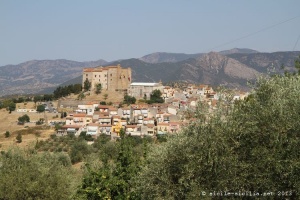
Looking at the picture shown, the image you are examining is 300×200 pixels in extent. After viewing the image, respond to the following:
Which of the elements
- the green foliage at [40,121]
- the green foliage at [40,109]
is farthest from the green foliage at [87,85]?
the green foliage at [40,121]

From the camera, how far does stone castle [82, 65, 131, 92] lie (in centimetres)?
8831

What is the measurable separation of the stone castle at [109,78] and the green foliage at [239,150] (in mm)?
78019

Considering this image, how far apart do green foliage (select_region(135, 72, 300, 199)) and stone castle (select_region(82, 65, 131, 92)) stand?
78.0 m

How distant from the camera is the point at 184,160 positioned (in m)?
10.4

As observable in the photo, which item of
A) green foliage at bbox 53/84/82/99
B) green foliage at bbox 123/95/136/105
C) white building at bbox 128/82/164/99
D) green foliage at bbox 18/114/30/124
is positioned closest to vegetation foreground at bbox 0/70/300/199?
green foliage at bbox 18/114/30/124

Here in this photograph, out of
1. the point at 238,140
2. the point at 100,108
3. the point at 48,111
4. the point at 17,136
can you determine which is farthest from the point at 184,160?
the point at 48,111

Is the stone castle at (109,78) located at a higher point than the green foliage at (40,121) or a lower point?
higher

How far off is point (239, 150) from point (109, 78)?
79947mm

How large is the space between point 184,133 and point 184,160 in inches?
35.2

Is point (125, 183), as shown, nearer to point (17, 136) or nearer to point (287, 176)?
point (287, 176)

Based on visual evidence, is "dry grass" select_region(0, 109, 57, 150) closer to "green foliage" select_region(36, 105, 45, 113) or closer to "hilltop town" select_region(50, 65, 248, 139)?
"green foliage" select_region(36, 105, 45, 113)

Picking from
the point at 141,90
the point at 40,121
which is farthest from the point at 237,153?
the point at 141,90

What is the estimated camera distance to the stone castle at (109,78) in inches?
3477

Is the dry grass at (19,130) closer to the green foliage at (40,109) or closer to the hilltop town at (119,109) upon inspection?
the green foliage at (40,109)
